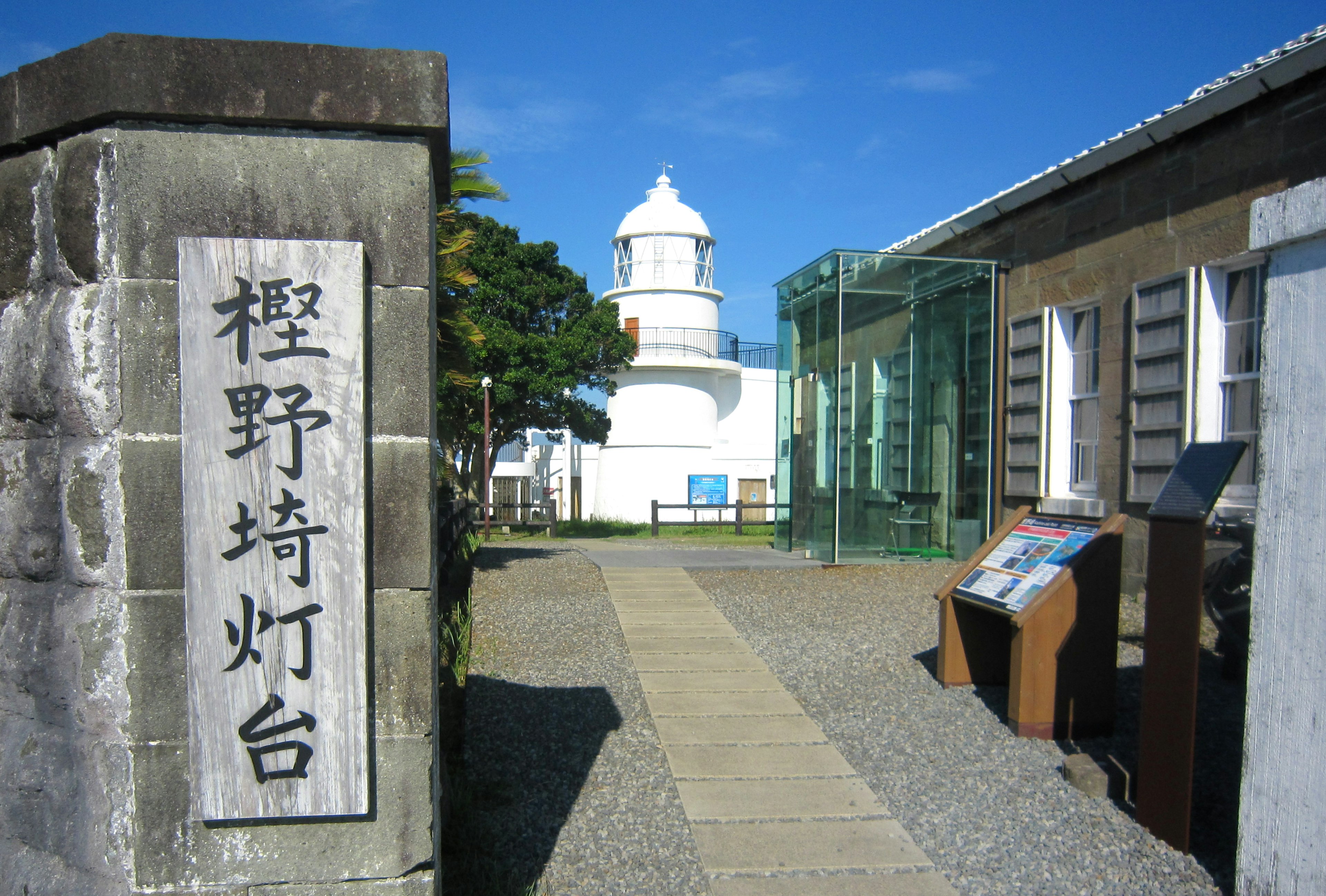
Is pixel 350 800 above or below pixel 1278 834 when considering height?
above

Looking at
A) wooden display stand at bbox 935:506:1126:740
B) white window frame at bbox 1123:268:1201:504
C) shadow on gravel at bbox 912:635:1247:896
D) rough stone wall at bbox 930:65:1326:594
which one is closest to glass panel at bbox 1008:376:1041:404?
rough stone wall at bbox 930:65:1326:594

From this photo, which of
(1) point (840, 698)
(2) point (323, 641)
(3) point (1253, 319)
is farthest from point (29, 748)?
(3) point (1253, 319)

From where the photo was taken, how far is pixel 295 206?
2408 mm

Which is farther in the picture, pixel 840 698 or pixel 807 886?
pixel 840 698

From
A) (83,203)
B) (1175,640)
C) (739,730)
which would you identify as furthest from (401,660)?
(739,730)

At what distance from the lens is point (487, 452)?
70.5 feet

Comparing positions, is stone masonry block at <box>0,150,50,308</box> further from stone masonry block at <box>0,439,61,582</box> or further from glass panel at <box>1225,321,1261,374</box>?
glass panel at <box>1225,321,1261,374</box>

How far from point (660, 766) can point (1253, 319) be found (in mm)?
6465

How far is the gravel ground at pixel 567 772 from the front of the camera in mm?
→ 3674

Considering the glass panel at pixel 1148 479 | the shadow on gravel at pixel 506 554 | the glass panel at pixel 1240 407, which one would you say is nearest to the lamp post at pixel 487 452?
the shadow on gravel at pixel 506 554

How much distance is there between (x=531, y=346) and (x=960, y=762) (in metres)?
18.6

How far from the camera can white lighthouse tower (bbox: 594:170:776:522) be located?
28672 millimetres

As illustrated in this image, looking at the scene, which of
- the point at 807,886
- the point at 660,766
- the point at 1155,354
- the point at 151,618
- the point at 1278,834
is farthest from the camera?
the point at 1155,354

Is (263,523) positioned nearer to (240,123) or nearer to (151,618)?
(151,618)
